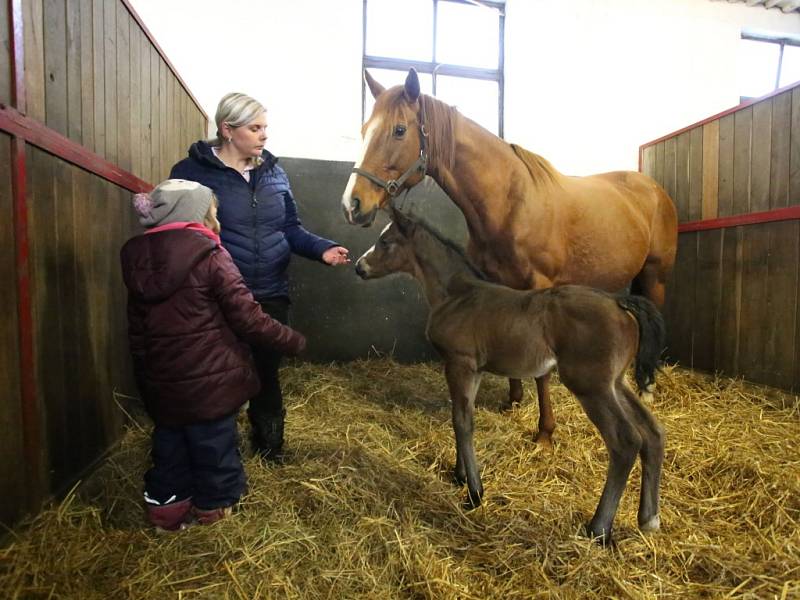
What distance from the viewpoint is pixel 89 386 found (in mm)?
2115

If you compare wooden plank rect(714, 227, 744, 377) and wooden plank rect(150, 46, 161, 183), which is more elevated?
wooden plank rect(150, 46, 161, 183)

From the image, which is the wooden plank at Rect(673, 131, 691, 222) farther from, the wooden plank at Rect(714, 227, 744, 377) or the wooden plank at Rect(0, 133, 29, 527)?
the wooden plank at Rect(0, 133, 29, 527)

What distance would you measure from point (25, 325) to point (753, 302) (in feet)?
14.4

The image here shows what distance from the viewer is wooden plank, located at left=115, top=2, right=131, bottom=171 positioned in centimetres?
242

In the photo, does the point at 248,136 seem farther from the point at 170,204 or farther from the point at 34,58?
the point at 34,58

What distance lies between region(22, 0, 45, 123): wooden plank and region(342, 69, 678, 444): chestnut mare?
1.24 meters

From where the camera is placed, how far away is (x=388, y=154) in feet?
8.04

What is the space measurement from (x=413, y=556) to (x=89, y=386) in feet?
5.20

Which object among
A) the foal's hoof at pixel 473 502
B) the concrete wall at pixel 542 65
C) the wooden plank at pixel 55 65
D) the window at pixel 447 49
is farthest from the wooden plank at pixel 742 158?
the wooden plank at pixel 55 65

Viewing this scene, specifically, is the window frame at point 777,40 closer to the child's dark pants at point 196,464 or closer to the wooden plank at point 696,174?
the wooden plank at point 696,174

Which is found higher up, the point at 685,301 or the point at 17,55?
the point at 17,55

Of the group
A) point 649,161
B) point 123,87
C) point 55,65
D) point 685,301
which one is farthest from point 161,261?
point 649,161

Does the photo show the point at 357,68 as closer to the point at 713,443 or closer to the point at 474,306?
the point at 474,306

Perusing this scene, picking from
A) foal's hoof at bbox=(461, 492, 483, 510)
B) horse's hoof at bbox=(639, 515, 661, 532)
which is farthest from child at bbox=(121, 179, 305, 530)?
horse's hoof at bbox=(639, 515, 661, 532)
